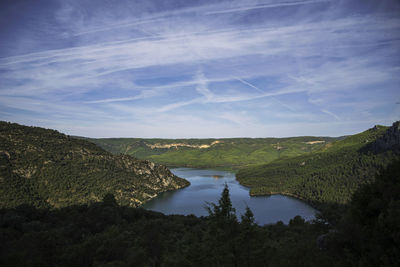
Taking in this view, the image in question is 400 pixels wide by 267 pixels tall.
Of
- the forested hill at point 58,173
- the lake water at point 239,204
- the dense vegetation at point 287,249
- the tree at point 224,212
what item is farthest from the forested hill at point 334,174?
the tree at point 224,212

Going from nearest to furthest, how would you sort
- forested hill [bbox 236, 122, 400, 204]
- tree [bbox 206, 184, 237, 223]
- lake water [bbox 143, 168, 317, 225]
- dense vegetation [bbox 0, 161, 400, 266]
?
dense vegetation [bbox 0, 161, 400, 266] → tree [bbox 206, 184, 237, 223] → lake water [bbox 143, 168, 317, 225] → forested hill [bbox 236, 122, 400, 204]

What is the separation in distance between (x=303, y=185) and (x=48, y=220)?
150780mm

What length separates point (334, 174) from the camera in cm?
15400

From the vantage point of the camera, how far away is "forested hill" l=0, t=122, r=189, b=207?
82.9m

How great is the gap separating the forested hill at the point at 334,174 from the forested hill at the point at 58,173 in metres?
81.4

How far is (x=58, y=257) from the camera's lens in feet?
66.9

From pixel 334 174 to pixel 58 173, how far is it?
6393 inches

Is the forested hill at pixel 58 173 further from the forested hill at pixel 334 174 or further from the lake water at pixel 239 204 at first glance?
the forested hill at pixel 334 174

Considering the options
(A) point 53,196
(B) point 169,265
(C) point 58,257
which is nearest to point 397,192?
(B) point 169,265

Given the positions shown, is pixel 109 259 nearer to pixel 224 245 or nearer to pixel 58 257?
pixel 58 257

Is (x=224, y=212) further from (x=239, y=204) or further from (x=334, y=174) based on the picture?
(x=334, y=174)

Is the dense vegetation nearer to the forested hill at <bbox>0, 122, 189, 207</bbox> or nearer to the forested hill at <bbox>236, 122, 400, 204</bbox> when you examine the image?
the forested hill at <bbox>0, 122, 189, 207</bbox>

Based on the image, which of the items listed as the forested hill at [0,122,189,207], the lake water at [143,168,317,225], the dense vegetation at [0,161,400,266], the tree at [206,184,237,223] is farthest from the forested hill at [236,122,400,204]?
the tree at [206,184,237,223]

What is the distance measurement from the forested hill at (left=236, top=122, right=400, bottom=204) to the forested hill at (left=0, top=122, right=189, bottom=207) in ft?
267
